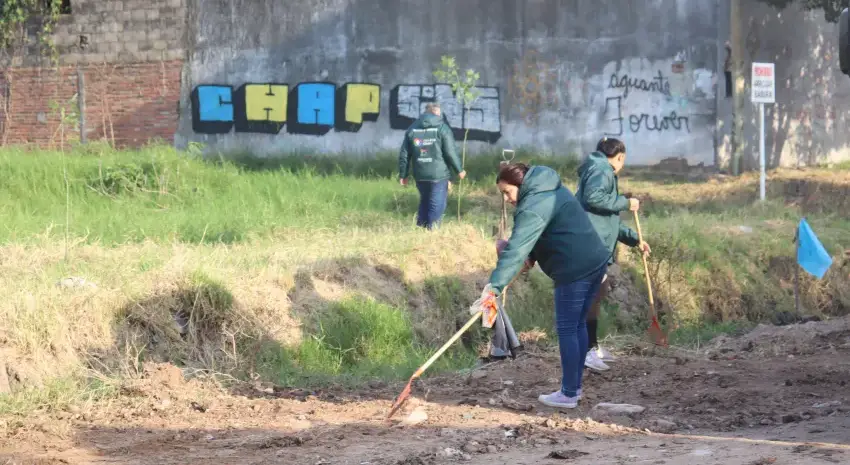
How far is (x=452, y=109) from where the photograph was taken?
22203mm

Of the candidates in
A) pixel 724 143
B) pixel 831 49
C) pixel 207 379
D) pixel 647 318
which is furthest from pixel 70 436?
pixel 831 49

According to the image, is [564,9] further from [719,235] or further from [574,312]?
[574,312]

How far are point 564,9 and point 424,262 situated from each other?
34.8 ft

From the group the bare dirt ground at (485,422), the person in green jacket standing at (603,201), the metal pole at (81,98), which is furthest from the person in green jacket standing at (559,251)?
the metal pole at (81,98)

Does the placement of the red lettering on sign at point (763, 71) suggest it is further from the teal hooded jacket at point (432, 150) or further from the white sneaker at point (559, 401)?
the white sneaker at point (559, 401)

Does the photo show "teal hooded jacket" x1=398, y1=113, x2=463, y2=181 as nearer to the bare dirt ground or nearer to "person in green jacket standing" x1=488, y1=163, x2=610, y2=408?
the bare dirt ground

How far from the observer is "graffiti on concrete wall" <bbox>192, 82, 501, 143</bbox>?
22125mm

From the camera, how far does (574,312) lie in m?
8.16

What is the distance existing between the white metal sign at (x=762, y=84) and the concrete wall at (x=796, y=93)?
7.81ft

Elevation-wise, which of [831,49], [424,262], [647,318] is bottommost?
[647,318]

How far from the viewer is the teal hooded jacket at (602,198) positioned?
363 inches

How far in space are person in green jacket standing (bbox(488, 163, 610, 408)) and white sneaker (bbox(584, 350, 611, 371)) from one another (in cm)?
117

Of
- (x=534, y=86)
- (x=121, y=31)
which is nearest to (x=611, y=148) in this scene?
(x=534, y=86)

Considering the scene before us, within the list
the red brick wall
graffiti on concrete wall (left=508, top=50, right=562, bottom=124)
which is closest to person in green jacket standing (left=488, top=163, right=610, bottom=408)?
graffiti on concrete wall (left=508, top=50, right=562, bottom=124)
